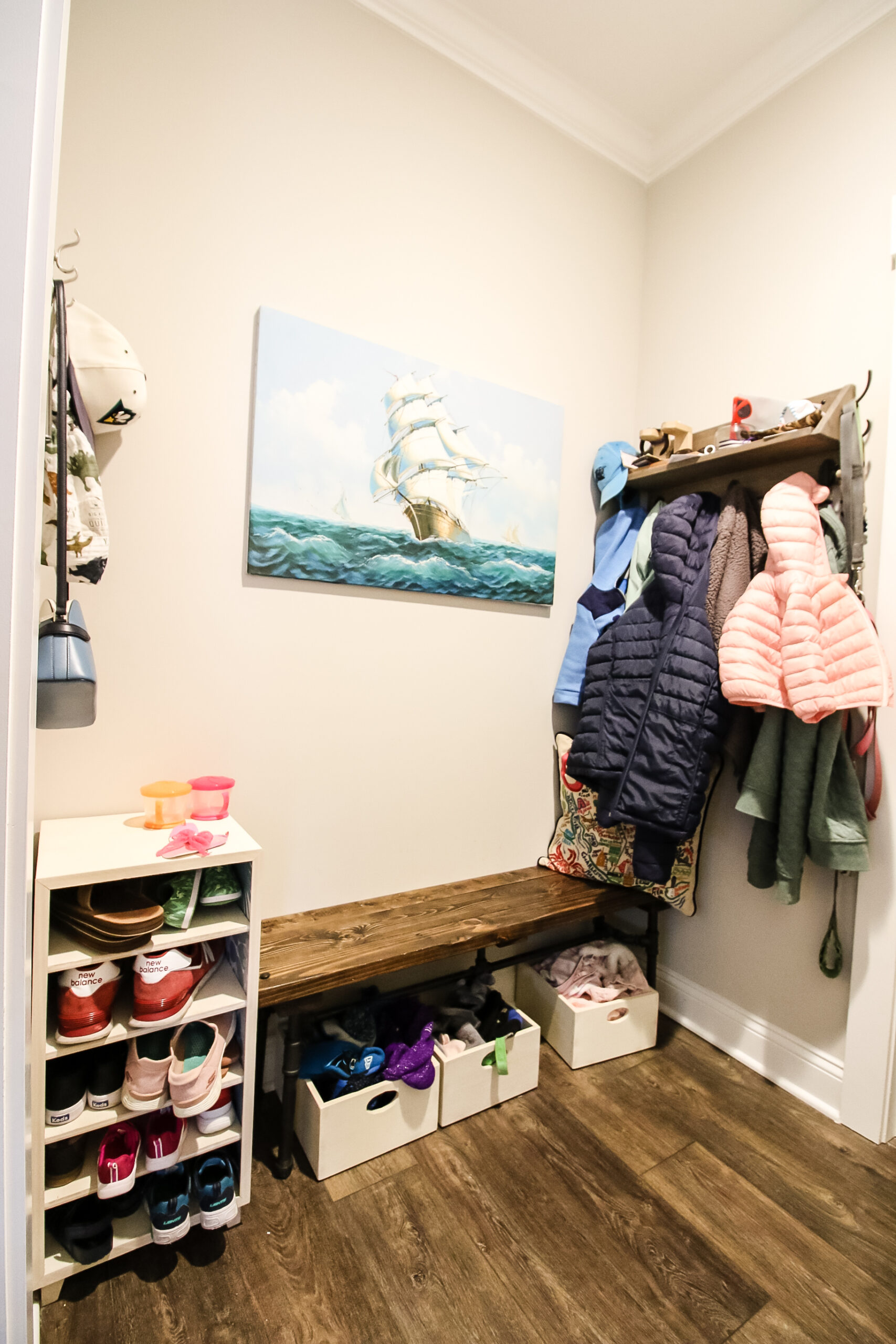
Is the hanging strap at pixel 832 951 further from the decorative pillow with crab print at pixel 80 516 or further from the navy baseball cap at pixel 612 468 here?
the decorative pillow with crab print at pixel 80 516

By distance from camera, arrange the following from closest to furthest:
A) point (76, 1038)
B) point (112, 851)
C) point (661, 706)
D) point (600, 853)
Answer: point (76, 1038), point (112, 851), point (661, 706), point (600, 853)

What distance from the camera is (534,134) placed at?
6.50ft

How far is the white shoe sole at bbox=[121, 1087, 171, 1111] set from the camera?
3.77ft

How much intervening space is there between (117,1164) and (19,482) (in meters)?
1.19

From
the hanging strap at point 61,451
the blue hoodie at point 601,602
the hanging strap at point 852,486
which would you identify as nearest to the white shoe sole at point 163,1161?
the hanging strap at point 61,451

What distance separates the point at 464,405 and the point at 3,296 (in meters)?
1.51

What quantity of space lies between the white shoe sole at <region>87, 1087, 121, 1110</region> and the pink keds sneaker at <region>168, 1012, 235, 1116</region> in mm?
97

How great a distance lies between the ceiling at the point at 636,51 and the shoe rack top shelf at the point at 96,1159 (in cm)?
265

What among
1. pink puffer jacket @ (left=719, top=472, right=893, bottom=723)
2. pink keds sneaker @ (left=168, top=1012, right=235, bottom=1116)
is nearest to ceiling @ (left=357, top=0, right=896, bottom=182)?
pink puffer jacket @ (left=719, top=472, right=893, bottom=723)

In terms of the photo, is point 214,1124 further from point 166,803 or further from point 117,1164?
point 166,803

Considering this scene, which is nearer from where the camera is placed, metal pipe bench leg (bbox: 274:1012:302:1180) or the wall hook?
the wall hook

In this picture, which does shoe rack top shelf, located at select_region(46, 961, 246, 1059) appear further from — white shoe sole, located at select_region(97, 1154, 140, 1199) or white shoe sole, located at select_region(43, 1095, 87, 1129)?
white shoe sole, located at select_region(97, 1154, 140, 1199)

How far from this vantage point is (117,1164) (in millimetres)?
1111

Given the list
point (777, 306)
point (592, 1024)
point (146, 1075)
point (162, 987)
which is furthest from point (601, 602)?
point (146, 1075)
